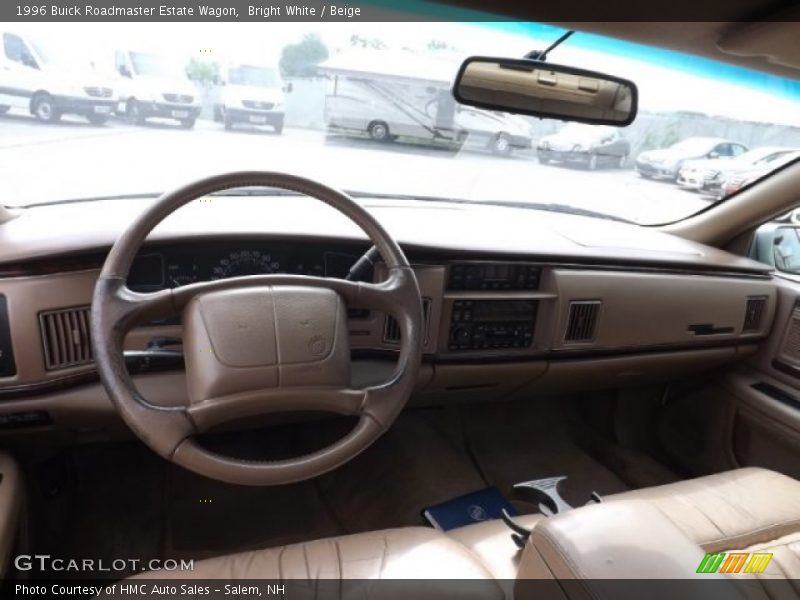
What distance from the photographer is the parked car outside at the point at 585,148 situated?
3.02 m

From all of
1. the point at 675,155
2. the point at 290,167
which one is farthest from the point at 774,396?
the point at 290,167

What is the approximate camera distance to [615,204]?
3098 millimetres

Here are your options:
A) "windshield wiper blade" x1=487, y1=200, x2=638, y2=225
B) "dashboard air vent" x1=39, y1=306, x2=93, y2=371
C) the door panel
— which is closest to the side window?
"dashboard air vent" x1=39, y1=306, x2=93, y2=371

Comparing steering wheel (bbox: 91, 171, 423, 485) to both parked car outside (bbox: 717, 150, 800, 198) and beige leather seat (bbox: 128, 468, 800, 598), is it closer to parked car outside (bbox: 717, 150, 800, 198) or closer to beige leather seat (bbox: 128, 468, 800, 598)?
beige leather seat (bbox: 128, 468, 800, 598)

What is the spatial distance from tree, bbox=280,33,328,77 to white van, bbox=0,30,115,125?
714 millimetres

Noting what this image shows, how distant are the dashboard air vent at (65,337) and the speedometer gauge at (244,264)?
368mm

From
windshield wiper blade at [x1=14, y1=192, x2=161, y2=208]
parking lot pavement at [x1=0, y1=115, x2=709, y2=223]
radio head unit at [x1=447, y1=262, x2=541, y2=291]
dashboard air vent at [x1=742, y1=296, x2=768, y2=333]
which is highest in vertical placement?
parking lot pavement at [x1=0, y1=115, x2=709, y2=223]

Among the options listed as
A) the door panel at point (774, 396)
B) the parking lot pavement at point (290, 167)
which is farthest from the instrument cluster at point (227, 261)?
the door panel at point (774, 396)

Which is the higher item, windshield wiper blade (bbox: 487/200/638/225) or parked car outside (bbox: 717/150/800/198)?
parked car outside (bbox: 717/150/800/198)

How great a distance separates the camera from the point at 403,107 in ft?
9.43

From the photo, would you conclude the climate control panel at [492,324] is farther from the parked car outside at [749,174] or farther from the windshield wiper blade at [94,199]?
the parked car outside at [749,174]

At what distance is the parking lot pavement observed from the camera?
2213 millimetres

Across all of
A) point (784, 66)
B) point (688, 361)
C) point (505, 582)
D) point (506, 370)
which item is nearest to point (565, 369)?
point (506, 370)

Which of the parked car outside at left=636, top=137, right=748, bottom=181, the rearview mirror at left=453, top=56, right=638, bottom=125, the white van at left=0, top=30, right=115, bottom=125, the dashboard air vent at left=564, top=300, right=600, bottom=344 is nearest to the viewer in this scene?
→ the rearview mirror at left=453, top=56, right=638, bottom=125
